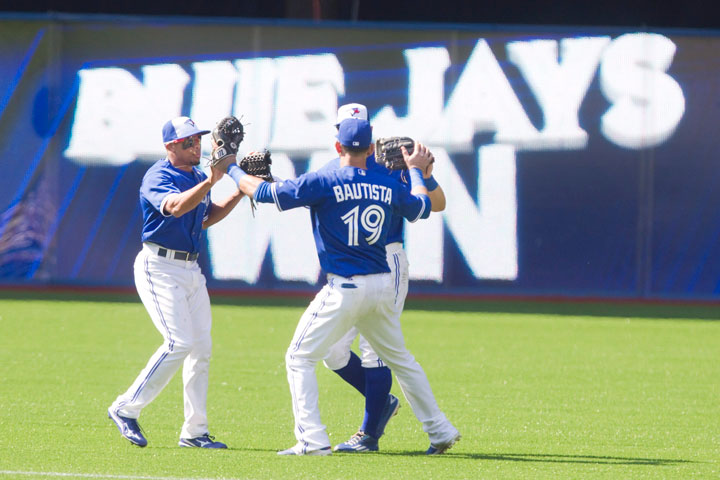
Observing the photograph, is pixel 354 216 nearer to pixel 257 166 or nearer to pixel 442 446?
pixel 257 166

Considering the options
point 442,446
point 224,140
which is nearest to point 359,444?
point 442,446

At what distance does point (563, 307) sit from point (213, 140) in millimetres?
10957

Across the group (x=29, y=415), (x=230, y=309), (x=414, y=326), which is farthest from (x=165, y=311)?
(x=230, y=309)

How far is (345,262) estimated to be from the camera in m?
6.88

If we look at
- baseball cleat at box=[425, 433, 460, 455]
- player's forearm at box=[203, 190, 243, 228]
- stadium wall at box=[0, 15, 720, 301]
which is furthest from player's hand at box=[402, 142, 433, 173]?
stadium wall at box=[0, 15, 720, 301]

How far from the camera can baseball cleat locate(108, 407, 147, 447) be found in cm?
707

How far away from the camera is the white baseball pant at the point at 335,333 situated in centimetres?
680

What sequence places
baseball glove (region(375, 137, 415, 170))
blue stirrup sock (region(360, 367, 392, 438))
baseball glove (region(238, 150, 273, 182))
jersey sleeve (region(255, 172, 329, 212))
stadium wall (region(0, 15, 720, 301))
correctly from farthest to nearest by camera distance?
stadium wall (region(0, 15, 720, 301)), blue stirrup sock (region(360, 367, 392, 438)), baseball glove (region(375, 137, 415, 170)), baseball glove (region(238, 150, 273, 182)), jersey sleeve (region(255, 172, 329, 212))

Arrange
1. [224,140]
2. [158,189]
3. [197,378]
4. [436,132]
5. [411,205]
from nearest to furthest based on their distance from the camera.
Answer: [411,205]
[224,140]
[158,189]
[197,378]
[436,132]

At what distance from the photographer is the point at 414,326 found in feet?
47.3

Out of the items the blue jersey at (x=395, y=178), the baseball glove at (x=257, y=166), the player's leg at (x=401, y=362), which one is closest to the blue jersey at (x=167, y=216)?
the baseball glove at (x=257, y=166)

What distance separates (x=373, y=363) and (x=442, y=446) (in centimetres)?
78

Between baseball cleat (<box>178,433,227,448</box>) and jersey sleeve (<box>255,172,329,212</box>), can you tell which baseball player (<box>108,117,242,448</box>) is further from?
jersey sleeve (<box>255,172,329,212</box>)

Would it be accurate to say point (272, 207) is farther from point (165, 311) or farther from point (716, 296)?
point (165, 311)
